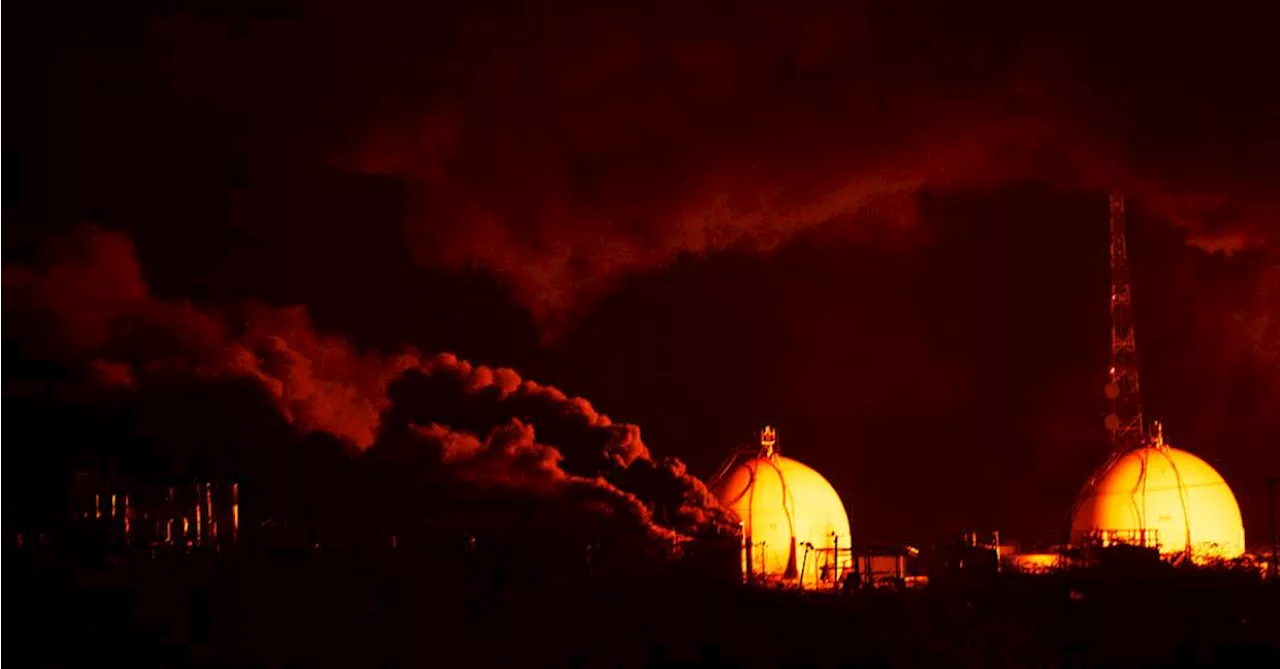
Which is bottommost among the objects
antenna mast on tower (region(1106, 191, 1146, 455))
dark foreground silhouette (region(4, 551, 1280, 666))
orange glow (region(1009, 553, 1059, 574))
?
dark foreground silhouette (region(4, 551, 1280, 666))

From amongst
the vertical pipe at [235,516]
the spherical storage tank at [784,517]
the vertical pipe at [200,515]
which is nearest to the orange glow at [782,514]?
the spherical storage tank at [784,517]

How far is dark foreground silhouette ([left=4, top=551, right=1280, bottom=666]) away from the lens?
2688cm

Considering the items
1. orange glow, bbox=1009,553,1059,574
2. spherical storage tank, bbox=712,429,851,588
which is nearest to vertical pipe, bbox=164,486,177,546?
spherical storage tank, bbox=712,429,851,588

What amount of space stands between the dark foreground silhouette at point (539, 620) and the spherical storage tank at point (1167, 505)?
8.87 metres

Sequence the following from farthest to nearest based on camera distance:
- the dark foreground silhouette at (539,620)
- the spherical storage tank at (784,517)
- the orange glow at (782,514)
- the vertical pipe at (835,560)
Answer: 1. the orange glow at (782,514)
2. the spherical storage tank at (784,517)
3. the vertical pipe at (835,560)
4. the dark foreground silhouette at (539,620)

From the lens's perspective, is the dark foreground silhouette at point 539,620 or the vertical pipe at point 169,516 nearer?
the dark foreground silhouette at point 539,620

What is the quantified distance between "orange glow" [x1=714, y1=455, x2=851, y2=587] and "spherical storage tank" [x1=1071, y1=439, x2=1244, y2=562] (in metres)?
6.98

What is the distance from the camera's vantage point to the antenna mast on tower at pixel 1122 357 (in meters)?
43.6

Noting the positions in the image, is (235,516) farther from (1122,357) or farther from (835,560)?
(1122,357)

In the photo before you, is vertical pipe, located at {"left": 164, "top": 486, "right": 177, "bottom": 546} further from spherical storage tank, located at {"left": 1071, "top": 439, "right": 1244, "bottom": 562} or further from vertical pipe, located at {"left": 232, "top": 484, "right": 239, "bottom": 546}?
spherical storage tank, located at {"left": 1071, "top": 439, "right": 1244, "bottom": 562}

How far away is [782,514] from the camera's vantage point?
134 feet

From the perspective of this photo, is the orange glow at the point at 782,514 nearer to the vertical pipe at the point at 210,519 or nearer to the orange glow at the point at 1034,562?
the orange glow at the point at 1034,562

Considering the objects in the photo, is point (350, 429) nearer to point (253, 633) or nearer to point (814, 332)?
point (253, 633)

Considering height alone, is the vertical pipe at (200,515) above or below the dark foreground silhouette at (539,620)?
above
